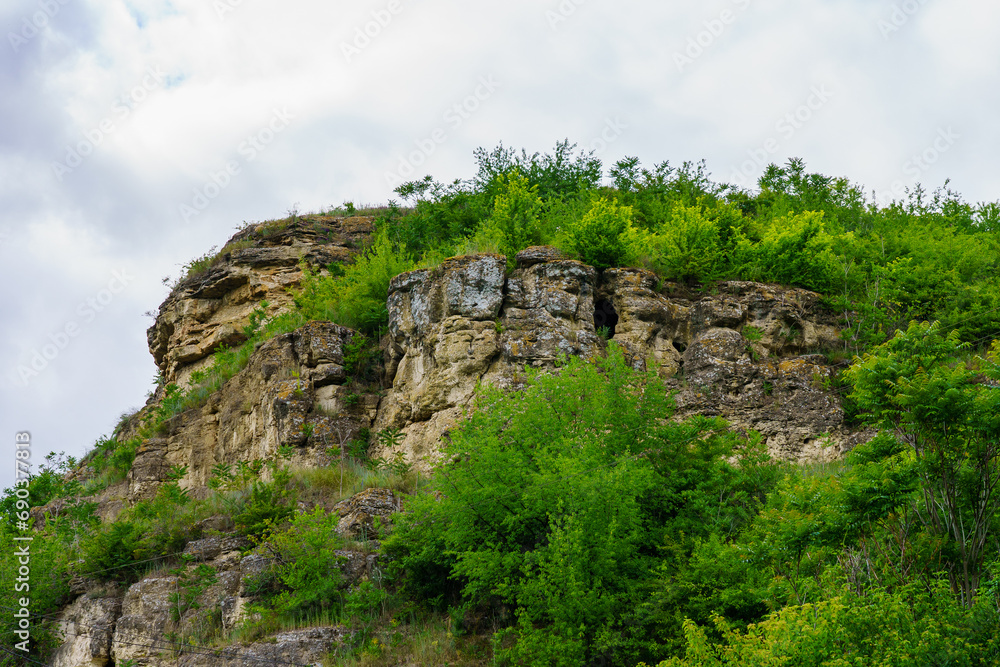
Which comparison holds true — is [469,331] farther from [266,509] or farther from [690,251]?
[690,251]

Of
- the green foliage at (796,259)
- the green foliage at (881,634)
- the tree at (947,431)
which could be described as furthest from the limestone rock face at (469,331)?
the green foliage at (881,634)

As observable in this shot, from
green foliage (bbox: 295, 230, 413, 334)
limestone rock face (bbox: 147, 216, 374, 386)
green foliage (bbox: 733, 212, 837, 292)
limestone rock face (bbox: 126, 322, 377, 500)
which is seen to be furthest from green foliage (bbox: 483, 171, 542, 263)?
limestone rock face (bbox: 147, 216, 374, 386)

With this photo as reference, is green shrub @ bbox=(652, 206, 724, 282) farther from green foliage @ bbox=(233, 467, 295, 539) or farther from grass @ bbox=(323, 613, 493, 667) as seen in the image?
grass @ bbox=(323, 613, 493, 667)

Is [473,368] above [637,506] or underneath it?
above

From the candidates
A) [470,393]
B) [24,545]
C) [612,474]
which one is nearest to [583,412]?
[612,474]

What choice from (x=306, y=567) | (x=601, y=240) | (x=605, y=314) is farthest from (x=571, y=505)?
(x=601, y=240)

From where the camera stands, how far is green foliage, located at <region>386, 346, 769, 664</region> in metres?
17.5

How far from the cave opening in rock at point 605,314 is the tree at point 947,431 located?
13.1 m

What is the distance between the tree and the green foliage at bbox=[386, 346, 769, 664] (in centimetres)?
468

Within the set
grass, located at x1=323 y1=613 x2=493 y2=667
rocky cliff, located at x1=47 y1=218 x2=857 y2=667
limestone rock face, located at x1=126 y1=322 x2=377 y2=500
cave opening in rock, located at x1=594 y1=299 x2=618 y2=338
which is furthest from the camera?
cave opening in rock, located at x1=594 y1=299 x2=618 y2=338

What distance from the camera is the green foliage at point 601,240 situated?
96.6 ft

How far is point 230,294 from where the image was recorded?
122 ft

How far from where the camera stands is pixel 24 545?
25016mm

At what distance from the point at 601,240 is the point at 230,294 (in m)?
16.5
